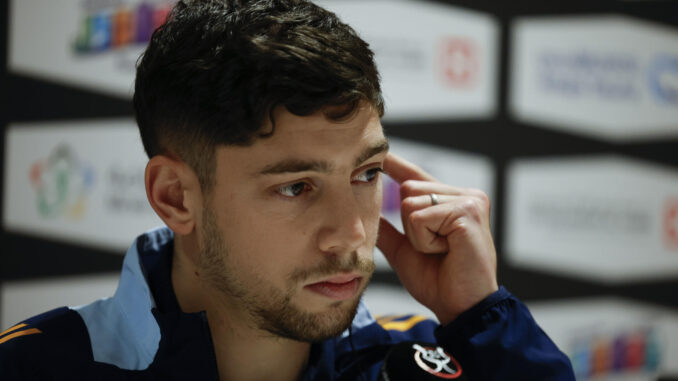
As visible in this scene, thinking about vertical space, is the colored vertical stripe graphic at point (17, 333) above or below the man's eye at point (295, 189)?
below

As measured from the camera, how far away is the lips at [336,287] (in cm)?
90

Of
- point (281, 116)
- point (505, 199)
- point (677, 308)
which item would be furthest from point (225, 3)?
point (677, 308)

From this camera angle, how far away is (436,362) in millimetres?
919

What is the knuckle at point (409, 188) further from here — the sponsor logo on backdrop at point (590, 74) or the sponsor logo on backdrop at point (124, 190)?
the sponsor logo on backdrop at point (590, 74)

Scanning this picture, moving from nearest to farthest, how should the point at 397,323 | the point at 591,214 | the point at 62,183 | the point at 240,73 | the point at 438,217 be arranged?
1. the point at 240,73
2. the point at 438,217
3. the point at 397,323
4. the point at 62,183
5. the point at 591,214

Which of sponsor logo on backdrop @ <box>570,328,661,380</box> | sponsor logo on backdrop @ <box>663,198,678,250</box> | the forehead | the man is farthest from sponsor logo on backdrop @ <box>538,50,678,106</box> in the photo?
the forehead

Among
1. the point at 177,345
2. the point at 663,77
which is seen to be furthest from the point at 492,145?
the point at 177,345

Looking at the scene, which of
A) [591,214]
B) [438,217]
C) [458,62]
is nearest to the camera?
[438,217]

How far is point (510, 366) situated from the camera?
1.01 m

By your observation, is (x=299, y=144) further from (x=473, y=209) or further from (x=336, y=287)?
(x=473, y=209)

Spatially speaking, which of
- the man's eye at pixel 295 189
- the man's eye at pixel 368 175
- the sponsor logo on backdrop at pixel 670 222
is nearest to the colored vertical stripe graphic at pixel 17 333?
the man's eye at pixel 295 189

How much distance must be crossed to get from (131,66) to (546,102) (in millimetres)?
1726

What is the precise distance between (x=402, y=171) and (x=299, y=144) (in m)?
0.39

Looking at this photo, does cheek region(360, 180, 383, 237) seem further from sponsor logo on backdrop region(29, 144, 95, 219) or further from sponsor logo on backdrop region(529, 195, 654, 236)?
sponsor logo on backdrop region(529, 195, 654, 236)
